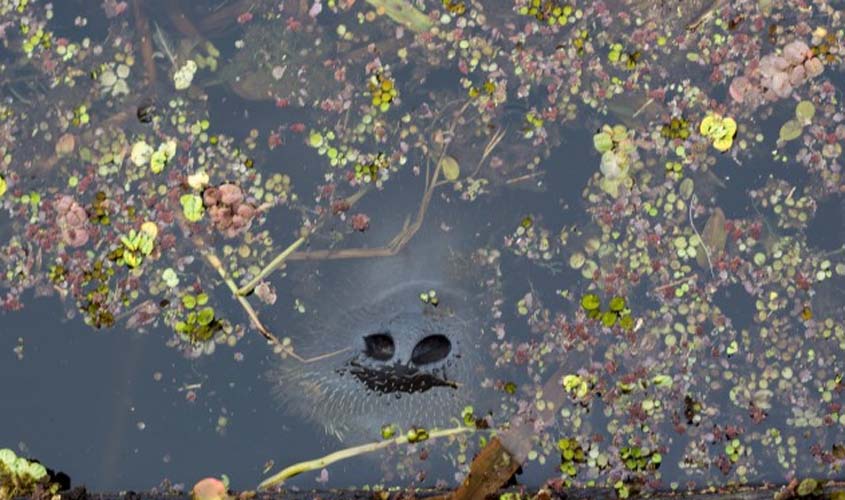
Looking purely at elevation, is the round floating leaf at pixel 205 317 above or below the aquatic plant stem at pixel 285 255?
below

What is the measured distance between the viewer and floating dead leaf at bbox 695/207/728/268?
245 cm

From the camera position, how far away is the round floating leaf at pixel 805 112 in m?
2.48

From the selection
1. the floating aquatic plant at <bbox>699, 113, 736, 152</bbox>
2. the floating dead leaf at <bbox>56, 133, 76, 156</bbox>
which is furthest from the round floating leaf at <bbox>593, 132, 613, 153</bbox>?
the floating dead leaf at <bbox>56, 133, 76, 156</bbox>

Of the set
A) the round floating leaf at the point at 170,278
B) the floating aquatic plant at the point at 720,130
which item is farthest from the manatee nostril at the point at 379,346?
the floating aquatic plant at the point at 720,130

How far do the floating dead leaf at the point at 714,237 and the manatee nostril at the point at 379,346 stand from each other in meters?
0.80

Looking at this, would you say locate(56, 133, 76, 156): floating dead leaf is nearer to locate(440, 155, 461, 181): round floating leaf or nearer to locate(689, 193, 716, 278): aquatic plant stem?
locate(440, 155, 461, 181): round floating leaf

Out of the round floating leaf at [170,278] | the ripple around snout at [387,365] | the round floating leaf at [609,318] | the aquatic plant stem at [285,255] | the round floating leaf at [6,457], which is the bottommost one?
the round floating leaf at [6,457]

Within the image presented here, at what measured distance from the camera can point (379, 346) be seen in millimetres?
2453

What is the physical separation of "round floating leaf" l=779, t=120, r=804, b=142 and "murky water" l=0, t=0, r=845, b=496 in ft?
0.03

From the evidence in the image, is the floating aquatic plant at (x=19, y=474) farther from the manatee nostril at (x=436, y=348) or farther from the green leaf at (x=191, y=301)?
the manatee nostril at (x=436, y=348)

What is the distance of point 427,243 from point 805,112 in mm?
1020

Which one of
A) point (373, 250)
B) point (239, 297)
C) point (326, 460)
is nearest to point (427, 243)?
point (373, 250)

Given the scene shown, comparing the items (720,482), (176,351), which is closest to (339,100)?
(176,351)

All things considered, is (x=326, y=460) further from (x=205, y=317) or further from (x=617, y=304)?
(x=617, y=304)
